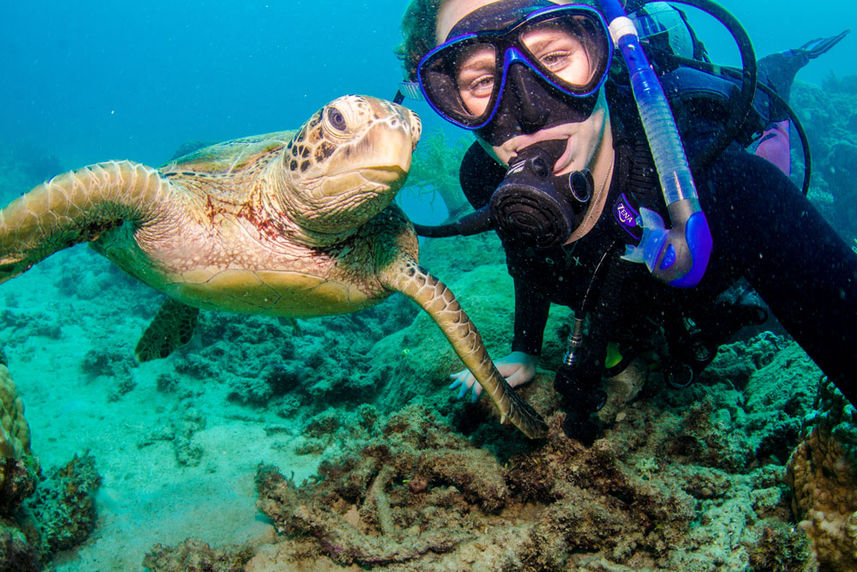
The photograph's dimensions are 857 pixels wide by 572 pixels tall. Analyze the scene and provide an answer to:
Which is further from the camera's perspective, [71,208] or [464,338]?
[464,338]

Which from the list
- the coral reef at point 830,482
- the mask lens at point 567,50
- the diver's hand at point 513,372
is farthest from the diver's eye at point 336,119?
the coral reef at point 830,482

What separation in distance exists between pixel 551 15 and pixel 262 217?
5.39 feet

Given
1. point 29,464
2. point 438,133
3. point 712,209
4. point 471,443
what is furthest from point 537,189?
point 438,133

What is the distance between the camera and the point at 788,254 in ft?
5.34

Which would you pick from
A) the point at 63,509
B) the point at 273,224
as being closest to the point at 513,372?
the point at 273,224

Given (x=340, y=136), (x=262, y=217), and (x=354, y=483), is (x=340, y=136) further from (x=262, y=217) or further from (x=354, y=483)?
(x=354, y=483)

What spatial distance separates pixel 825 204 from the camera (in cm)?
965

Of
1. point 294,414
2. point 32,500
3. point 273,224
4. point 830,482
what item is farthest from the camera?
point 294,414

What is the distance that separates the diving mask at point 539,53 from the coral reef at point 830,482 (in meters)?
1.54

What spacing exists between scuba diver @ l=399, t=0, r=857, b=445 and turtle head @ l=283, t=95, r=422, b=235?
0.42 m

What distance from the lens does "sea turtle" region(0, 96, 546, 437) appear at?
5.61ft

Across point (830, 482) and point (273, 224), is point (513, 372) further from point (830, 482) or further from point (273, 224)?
point (273, 224)

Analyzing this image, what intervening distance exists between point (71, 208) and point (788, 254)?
296cm

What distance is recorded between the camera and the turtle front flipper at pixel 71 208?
1687 millimetres
